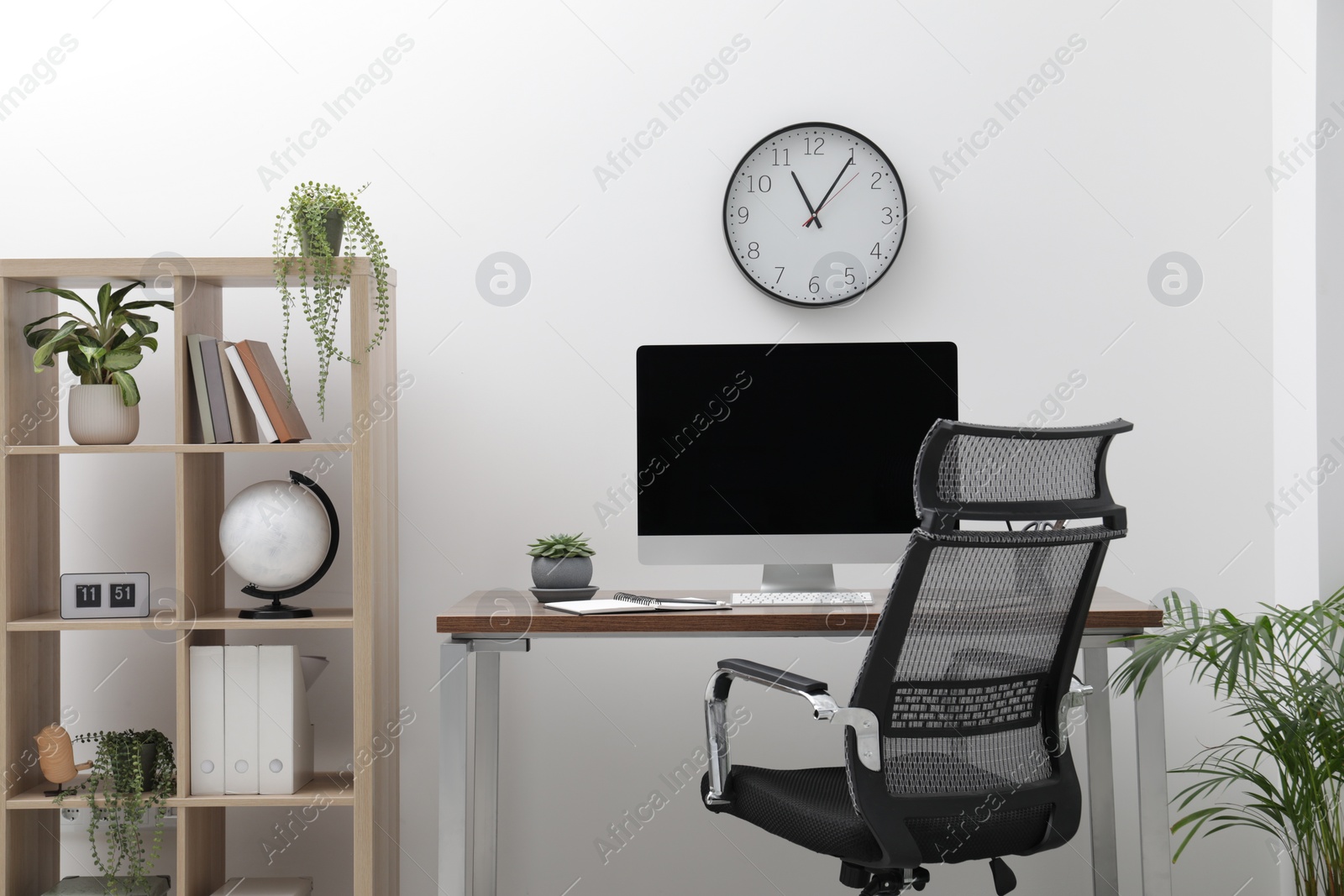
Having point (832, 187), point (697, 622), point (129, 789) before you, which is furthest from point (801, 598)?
point (129, 789)

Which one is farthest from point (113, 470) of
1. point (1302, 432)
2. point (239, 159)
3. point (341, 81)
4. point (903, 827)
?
point (1302, 432)

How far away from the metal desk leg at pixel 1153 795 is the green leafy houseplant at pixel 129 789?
216 centimetres

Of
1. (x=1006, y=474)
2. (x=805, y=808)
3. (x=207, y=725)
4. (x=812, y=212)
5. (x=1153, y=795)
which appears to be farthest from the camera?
(x=812, y=212)

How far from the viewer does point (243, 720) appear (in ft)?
8.11

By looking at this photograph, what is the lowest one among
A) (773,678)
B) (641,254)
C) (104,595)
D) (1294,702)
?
(1294,702)

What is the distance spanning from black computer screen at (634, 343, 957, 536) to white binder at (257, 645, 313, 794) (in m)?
0.89

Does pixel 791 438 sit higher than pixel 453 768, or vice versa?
pixel 791 438

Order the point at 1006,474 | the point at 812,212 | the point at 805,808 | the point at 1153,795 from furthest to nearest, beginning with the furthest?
the point at 812,212
the point at 1153,795
the point at 805,808
the point at 1006,474

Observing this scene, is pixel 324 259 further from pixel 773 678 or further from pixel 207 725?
pixel 773 678

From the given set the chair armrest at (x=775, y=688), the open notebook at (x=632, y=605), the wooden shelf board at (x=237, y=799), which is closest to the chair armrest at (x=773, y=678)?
the chair armrest at (x=775, y=688)

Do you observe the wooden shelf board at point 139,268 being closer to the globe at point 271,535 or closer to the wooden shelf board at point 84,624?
A: the globe at point 271,535

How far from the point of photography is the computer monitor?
8.45 ft

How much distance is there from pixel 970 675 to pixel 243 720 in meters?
1.65

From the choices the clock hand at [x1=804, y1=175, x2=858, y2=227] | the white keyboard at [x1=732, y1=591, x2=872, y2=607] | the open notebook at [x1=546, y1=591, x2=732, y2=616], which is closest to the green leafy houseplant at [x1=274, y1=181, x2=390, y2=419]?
the open notebook at [x1=546, y1=591, x2=732, y2=616]
